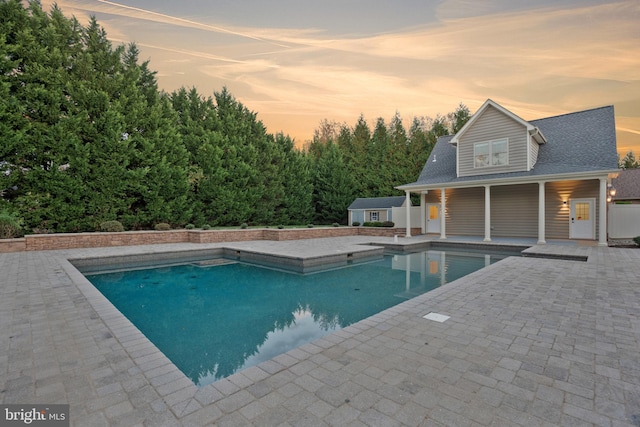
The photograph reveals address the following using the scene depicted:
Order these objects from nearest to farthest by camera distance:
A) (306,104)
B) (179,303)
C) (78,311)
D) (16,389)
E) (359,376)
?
(16,389), (359,376), (78,311), (179,303), (306,104)

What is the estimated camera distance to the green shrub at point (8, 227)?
11.5 m

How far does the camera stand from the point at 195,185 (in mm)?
20406

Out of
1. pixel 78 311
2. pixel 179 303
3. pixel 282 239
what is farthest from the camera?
pixel 282 239

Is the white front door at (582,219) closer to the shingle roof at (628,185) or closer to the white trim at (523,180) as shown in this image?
the white trim at (523,180)

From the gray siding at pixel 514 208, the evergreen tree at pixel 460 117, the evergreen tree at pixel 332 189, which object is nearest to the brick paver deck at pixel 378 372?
the gray siding at pixel 514 208

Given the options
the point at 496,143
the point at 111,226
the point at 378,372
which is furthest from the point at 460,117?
the point at 378,372

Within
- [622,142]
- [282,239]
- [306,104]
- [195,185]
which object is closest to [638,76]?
[622,142]

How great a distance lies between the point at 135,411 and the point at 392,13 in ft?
46.8

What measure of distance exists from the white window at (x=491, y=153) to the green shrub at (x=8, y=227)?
20.7 meters

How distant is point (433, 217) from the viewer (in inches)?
746

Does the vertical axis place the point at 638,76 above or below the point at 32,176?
above

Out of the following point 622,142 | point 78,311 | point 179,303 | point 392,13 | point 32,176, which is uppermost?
point 392,13

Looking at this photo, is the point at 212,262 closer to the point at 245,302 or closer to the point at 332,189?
the point at 245,302

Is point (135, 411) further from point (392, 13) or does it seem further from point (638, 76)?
point (638, 76)
